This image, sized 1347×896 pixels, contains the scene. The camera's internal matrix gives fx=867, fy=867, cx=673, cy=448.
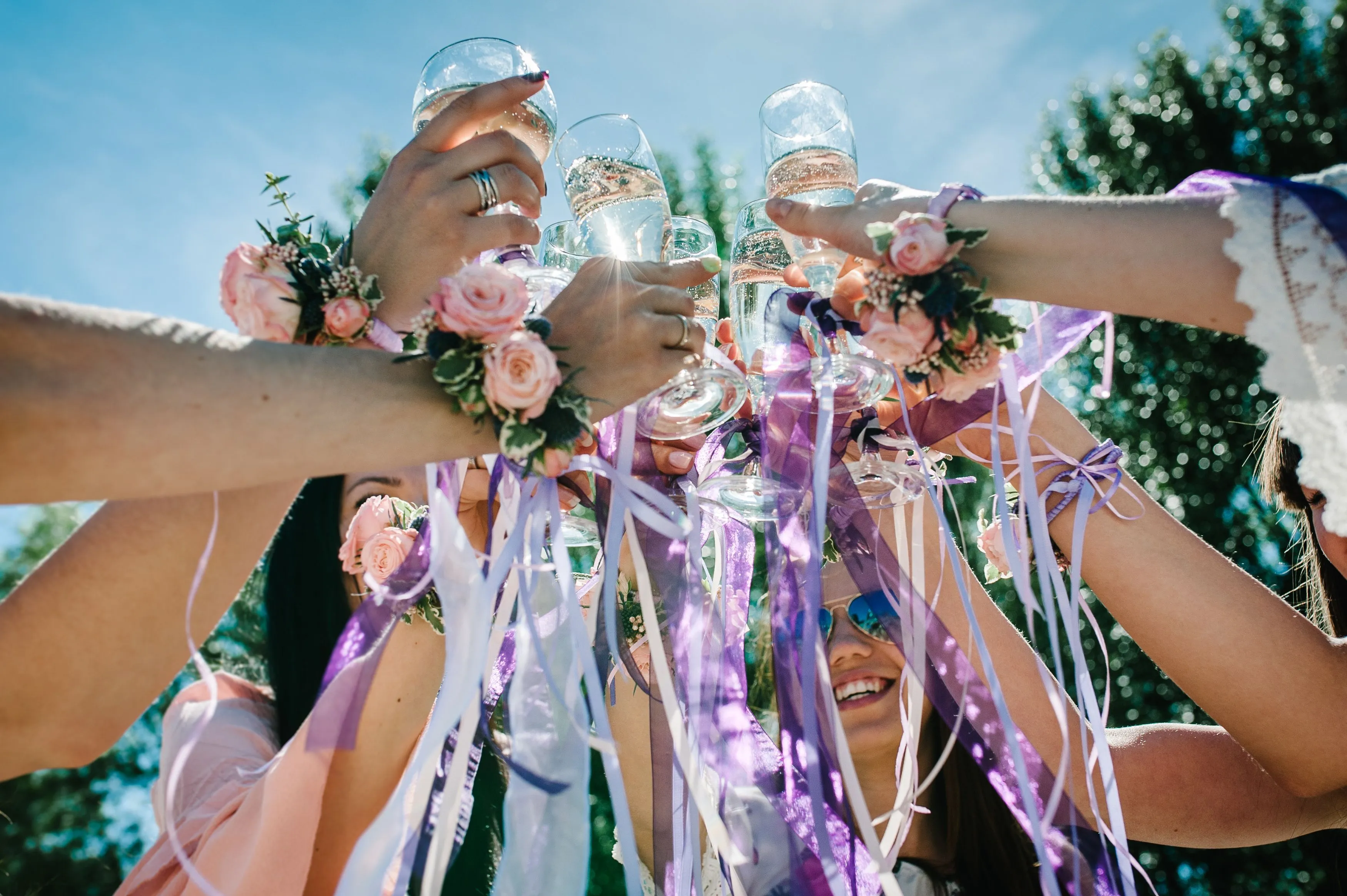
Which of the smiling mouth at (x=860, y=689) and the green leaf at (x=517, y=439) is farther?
the smiling mouth at (x=860, y=689)

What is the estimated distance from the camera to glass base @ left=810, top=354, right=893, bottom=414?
1.91m

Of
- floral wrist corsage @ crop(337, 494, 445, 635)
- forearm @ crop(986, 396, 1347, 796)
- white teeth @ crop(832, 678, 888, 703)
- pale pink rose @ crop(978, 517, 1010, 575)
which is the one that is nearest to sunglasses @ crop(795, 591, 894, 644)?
white teeth @ crop(832, 678, 888, 703)

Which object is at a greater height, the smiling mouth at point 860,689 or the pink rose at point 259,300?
the pink rose at point 259,300

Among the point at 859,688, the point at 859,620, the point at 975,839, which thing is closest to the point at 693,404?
the point at 859,620

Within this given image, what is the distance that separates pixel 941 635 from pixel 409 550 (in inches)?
50.8

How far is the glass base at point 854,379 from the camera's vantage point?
1.91m

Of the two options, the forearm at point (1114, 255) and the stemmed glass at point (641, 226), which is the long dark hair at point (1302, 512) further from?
the stemmed glass at point (641, 226)

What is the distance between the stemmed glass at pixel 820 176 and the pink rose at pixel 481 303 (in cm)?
67

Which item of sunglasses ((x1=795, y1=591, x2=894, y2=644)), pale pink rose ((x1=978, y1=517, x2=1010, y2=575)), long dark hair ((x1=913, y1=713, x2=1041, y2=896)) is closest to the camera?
pale pink rose ((x1=978, y1=517, x2=1010, y2=575))

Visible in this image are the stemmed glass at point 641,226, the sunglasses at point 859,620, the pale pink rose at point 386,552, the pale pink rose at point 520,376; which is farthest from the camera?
the sunglasses at point 859,620

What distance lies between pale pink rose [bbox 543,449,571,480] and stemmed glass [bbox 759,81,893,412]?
609mm

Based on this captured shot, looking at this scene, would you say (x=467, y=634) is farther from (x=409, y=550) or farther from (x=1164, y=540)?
(x=1164, y=540)

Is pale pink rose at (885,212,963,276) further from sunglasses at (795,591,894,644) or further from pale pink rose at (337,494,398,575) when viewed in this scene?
sunglasses at (795,591,894,644)

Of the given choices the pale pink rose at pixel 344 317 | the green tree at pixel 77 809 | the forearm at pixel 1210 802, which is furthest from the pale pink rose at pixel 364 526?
the green tree at pixel 77 809
